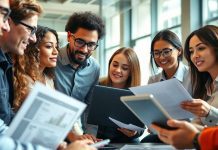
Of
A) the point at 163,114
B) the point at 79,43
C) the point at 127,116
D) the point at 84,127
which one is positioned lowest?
the point at 84,127

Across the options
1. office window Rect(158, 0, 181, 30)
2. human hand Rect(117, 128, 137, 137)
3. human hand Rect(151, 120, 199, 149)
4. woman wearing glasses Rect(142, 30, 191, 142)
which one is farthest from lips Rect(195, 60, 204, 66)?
office window Rect(158, 0, 181, 30)

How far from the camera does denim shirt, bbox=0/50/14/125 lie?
4.98 ft

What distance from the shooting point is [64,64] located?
2.47 meters

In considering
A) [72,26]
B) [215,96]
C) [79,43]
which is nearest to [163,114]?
[215,96]

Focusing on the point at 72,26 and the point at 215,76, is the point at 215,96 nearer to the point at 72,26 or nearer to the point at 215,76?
the point at 215,76

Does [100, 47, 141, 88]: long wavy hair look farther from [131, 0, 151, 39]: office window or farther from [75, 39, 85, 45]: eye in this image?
[131, 0, 151, 39]: office window

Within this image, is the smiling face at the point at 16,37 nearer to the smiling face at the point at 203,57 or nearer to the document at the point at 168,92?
the document at the point at 168,92

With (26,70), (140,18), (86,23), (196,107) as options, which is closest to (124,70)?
(86,23)

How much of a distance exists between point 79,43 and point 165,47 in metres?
0.70

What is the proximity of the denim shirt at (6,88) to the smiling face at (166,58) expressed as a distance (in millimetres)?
1263

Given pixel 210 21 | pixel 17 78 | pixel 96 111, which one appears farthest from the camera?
pixel 210 21

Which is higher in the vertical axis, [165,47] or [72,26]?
[72,26]

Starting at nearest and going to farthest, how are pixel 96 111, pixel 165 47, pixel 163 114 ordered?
pixel 163 114 → pixel 96 111 → pixel 165 47

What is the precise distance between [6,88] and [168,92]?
0.82m
